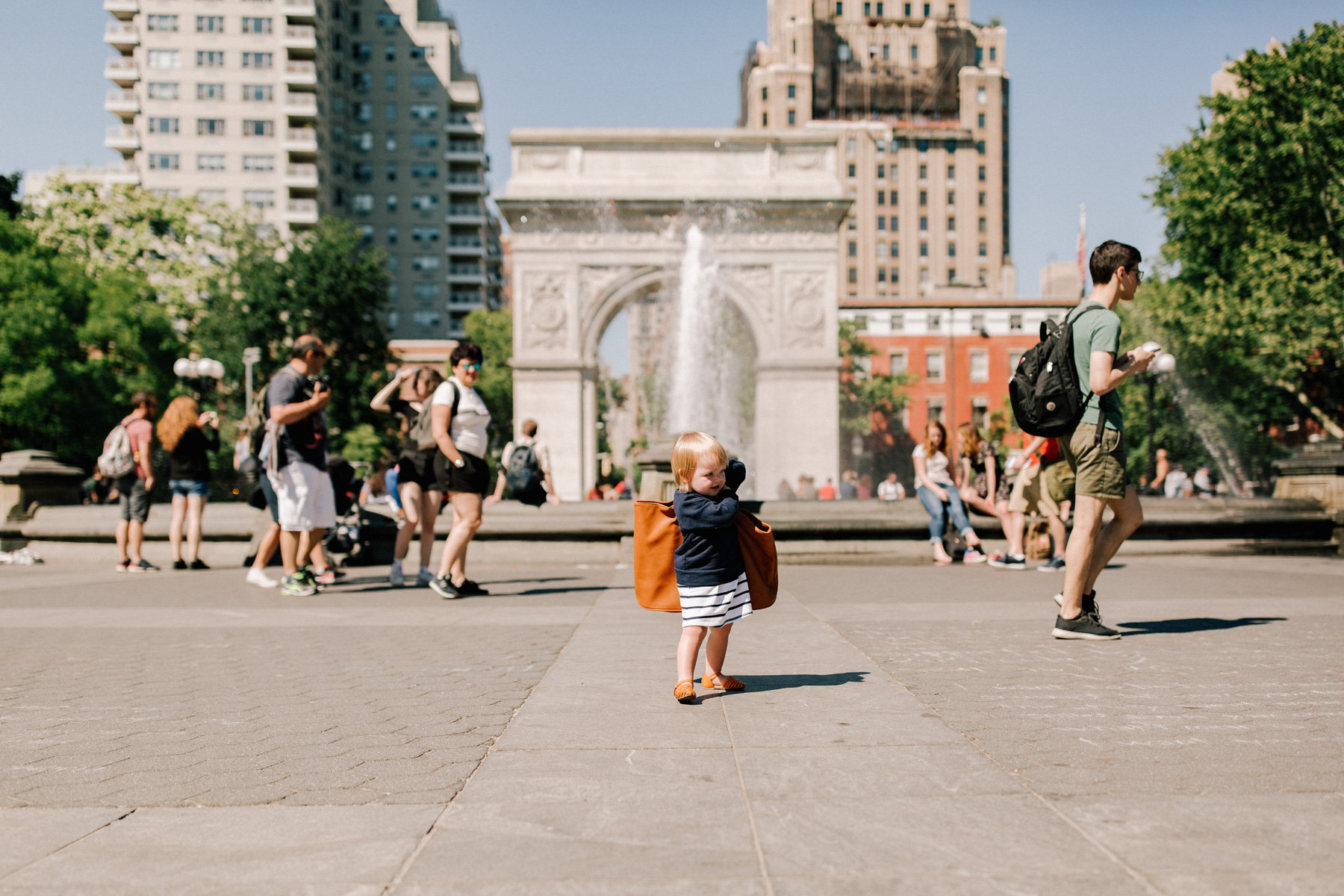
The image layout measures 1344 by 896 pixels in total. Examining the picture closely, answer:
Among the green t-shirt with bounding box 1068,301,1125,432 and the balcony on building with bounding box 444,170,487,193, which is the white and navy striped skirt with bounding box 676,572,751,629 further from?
the balcony on building with bounding box 444,170,487,193

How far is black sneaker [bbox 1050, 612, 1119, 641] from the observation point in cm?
575

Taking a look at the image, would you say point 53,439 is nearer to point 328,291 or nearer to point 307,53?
point 328,291

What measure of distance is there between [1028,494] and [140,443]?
9294 millimetres

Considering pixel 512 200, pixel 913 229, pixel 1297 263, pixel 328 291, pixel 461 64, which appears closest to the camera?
pixel 1297 263

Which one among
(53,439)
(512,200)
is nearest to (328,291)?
(53,439)

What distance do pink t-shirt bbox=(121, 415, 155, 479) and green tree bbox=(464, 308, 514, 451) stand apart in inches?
1684

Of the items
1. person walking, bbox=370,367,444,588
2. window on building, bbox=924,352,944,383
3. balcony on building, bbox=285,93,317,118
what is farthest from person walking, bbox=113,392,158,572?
balcony on building, bbox=285,93,317,118

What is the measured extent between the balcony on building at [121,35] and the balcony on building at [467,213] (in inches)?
934

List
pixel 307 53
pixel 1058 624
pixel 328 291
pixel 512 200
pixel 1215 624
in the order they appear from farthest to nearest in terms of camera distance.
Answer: pixel 307 53 → pixel 328 291 → pixel 512 200 → pixel 1215 624 → pixel 1058 624

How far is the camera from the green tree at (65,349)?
35.1m

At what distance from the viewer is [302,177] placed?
71.8 m

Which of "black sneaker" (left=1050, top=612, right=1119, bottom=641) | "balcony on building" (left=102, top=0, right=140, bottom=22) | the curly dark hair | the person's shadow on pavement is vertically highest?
"balcony on building" (left=102, top=0, right=140, bottom=22)

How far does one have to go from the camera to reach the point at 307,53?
72625 mm

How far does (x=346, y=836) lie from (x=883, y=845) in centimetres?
125
